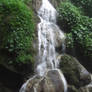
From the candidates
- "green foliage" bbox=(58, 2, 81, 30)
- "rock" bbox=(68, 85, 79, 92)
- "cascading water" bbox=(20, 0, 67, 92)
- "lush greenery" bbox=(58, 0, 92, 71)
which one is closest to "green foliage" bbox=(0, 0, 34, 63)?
"cascading water" bbox=(20, 0, 67, 92)

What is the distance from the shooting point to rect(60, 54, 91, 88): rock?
631cm

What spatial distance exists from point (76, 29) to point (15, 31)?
3.08 metres

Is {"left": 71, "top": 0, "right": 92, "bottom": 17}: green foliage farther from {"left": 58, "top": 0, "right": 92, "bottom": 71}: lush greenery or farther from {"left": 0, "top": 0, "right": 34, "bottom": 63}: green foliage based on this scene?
{"left": 0, "top": 0, "right": 34, "bottom": 63}: green foliage

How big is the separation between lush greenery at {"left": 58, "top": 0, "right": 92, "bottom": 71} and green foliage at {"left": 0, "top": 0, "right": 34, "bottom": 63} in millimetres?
1988

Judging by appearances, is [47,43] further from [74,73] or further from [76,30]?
[76,30]

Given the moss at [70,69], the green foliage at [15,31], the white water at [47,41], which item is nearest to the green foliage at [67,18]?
the white water at [47,41]

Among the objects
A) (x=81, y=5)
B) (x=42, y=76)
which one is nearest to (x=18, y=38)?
(x=42, y=76)

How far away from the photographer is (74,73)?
642 cm

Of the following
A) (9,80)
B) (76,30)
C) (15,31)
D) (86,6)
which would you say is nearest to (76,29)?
(76,30)

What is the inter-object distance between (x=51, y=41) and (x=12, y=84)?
2.13 metres

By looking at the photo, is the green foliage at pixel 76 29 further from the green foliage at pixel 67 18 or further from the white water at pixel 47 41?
the white water at pixel 47 41

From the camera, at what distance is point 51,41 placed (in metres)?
6.99

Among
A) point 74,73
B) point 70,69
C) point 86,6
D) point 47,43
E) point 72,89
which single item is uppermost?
point 86,6

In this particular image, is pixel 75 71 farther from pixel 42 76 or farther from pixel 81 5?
pixel 81 5
